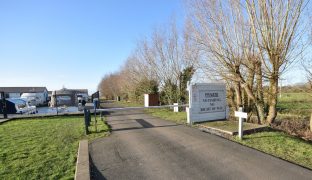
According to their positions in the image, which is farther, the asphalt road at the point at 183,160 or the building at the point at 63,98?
the building at the point at 63,98

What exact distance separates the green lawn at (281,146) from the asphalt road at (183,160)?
402 millimetres

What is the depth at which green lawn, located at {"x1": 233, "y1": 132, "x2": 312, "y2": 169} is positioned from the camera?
4441 millimetres

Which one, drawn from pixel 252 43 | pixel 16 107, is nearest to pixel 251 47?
pixel 252 43

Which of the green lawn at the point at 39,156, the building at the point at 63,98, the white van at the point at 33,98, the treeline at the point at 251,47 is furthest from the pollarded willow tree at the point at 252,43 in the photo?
the white van at the point at 33,98

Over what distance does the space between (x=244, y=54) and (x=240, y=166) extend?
610 cm

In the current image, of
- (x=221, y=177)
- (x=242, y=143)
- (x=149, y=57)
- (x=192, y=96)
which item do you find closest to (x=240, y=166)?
(x=221, y=177)

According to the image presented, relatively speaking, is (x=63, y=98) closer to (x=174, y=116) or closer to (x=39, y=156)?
(x=174, y=116)

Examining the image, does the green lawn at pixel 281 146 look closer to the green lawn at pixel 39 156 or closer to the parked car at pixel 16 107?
the green lawn at pixel 39 156

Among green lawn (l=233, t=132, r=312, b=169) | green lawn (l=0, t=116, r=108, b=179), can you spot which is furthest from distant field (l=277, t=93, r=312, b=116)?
green lawn (l=0, t=116, r=108, b=179)

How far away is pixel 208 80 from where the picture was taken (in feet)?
38.1

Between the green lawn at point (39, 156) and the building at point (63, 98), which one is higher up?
the building at point (63, 98)

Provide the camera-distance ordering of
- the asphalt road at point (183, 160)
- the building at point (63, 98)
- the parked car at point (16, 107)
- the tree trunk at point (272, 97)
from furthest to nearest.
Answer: the parked car at point (16, 107) < the building at point (63, 98) < the tree trunk at point (272, 97) < the asphalt road at point (183, 160)

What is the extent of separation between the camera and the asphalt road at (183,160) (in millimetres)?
3594

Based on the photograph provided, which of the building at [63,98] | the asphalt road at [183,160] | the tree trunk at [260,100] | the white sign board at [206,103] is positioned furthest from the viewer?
the building at [63,98]
